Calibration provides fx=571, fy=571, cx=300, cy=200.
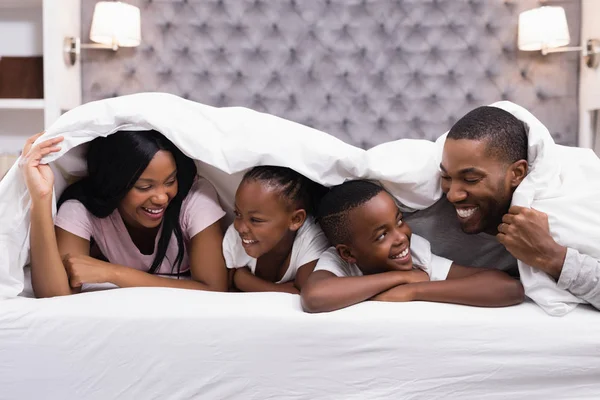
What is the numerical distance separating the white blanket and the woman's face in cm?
7

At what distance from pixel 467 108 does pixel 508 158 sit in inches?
72.7

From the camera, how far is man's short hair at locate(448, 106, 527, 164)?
1.11 meters

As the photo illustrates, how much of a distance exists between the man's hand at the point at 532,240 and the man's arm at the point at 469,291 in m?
0.06

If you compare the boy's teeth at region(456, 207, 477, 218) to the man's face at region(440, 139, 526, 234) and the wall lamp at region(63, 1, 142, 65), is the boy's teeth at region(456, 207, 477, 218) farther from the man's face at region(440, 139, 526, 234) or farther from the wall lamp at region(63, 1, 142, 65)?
the wall lamp at region(63, 1, 142, 65)

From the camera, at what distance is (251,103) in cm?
286

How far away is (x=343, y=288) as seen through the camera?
38.3 inches

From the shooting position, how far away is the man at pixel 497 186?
0.99m

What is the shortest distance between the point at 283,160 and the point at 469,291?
1.39ft

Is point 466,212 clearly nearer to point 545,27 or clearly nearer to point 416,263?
point 416,263

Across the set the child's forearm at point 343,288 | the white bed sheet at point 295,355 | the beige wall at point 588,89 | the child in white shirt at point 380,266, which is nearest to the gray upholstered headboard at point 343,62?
the beige wall at point 588,89

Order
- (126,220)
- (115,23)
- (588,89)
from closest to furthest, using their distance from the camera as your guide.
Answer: (126,220) → (115,23) → (588,89)

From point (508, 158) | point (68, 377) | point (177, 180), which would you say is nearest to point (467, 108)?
point (508, 158)

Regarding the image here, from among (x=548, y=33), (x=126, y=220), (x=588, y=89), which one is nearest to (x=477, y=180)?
(x=126, y=220)

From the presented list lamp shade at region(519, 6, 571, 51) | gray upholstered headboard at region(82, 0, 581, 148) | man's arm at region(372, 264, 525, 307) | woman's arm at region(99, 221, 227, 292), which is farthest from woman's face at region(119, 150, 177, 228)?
lamp shade at region(519, 6, 571, 51)
